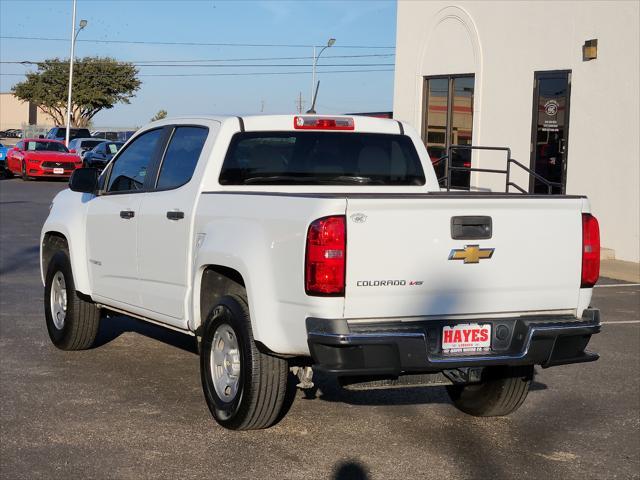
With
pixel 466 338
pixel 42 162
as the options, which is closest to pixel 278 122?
pixel 466 338

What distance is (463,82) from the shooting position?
2123 cm

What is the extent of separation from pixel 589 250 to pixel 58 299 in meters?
4.75

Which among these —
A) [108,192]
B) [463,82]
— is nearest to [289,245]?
[108,192]

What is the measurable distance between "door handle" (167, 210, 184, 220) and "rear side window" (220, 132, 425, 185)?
1.15 feet

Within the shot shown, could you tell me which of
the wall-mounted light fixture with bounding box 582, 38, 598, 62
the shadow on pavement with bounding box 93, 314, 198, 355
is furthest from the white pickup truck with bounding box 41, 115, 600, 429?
the wall-mounted light fixture with bounding box 582, 38, 598, 62

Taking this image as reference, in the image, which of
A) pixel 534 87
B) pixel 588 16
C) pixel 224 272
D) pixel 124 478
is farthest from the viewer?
pixel 534 87

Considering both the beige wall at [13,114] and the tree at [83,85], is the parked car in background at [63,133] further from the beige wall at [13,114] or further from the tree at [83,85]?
the beige wall at [13,114]

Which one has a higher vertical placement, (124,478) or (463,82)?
(463,82)

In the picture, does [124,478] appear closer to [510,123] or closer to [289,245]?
[289,245]

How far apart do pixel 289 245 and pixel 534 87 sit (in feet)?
46.8

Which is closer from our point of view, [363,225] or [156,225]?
[363,225]

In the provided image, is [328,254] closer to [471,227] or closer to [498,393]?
[471,227]

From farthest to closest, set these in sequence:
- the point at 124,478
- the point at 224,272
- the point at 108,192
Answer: the point at 108,192 < the point at 224,272 < the point at 124,478

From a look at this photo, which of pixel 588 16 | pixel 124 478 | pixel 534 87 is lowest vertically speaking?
pixel 124 478
